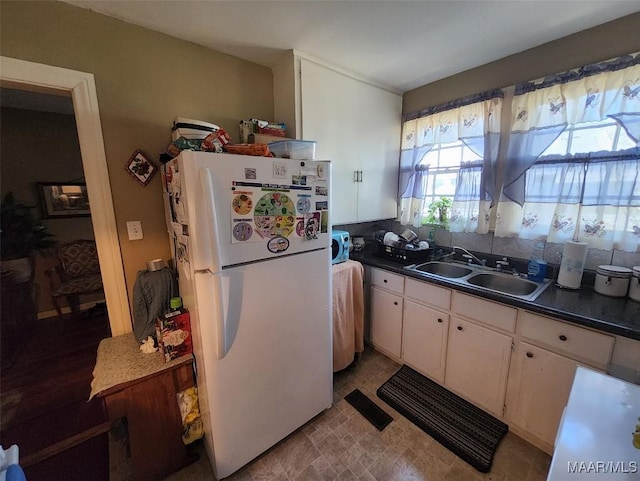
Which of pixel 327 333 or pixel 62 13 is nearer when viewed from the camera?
pixel 62 13

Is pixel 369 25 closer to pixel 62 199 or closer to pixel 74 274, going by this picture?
pixel 74 274

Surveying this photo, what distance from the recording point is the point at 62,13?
1.24 meters

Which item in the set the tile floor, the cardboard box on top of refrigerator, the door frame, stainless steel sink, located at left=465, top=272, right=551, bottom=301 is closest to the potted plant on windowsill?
the door frame

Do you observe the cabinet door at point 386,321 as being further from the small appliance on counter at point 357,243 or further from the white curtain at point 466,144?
the white curtain at point 466,144

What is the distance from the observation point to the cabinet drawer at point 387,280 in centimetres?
200

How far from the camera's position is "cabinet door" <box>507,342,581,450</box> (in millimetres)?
1311

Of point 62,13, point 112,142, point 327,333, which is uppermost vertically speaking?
point 62,13

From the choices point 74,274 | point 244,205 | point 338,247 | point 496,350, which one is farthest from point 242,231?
point 74,274

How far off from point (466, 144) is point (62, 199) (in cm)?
457

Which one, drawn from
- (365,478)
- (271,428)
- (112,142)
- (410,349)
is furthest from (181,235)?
(410,349)

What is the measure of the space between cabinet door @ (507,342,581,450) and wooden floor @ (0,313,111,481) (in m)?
2.35

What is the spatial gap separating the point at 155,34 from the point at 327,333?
205cm

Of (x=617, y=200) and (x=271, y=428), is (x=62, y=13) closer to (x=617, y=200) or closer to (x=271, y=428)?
(x=271, y=428)

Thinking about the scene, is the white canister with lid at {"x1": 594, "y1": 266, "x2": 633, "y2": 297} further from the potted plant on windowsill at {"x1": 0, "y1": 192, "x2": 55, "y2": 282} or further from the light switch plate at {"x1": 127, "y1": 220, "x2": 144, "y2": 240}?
the potted plant on windowsill at {"x1": 0, "y1": 192, "x2": 55, "y2": 282}
